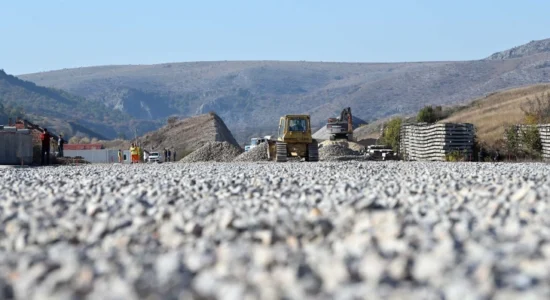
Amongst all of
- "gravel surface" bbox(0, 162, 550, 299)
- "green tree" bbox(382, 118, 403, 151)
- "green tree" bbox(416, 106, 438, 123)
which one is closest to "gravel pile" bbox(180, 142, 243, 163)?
"green tree" bbox(382, 118, 403, 151)

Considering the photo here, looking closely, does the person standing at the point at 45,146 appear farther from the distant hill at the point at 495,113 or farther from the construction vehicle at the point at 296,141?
the distant hill at the point at 495,113

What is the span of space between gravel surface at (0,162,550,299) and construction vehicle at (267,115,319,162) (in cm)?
2001

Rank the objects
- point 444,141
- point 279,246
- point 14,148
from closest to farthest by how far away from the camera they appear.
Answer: point 279,246 < point 14,148 < point 444,141

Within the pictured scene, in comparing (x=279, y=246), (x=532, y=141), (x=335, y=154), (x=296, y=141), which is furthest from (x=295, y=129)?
(x=279, y=246)

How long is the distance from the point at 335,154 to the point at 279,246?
92.3 feet

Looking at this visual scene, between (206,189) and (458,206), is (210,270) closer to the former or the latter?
(458,206)

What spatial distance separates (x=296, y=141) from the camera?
2903 cm

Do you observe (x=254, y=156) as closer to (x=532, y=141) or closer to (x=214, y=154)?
(x=214, y=154)

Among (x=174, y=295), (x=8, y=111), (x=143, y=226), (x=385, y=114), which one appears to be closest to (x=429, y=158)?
(x=143, y=226)

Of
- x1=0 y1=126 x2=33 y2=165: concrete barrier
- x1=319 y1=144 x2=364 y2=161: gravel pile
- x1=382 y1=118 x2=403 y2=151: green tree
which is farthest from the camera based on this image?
x1=382 y1=118 x2=403 y2=151: green tree

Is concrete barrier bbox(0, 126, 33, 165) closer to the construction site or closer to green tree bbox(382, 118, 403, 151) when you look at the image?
green tree bbox(382, 118, 403, 151)

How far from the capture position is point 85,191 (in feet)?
32.1

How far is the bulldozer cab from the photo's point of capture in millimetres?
29047

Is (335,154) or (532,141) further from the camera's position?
(335,154)
